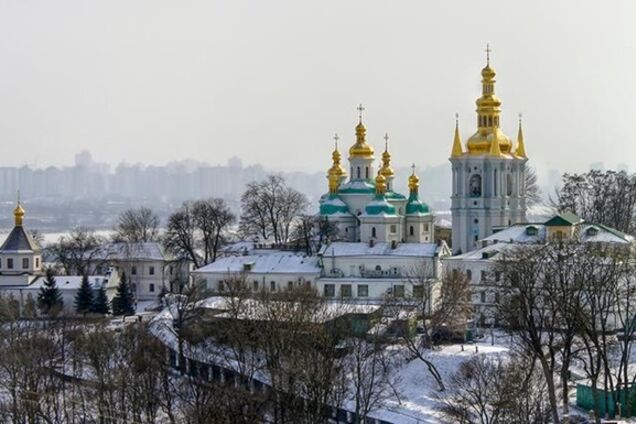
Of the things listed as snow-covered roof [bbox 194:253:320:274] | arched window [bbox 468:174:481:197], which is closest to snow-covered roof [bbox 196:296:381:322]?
snow-covered roof [bbox 194:253:320:274]

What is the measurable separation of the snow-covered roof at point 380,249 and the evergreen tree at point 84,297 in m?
6.01

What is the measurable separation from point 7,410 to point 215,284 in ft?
47.4

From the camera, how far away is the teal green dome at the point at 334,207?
41031mm

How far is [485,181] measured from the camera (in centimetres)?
3894

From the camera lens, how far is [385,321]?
2820 cm

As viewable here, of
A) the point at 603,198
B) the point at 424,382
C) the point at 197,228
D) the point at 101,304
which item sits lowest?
the point at 424,382

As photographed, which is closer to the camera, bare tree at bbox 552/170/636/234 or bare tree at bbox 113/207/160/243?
bare tree at bbox 552/170/636/234

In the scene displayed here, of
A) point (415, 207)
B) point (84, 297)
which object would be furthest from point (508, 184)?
point (84, 297)

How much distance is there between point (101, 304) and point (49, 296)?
53.0 inches

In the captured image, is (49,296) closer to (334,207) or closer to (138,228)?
(334,207)

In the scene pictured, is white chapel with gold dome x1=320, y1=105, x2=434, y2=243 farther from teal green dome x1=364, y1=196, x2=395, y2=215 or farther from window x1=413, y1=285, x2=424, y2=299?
window x1=413, y1=285, x2=424, y2=299

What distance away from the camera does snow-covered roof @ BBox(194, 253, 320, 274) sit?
36.6 meters

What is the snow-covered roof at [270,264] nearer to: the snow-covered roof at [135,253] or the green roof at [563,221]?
the snow-covered roof at [135,253]

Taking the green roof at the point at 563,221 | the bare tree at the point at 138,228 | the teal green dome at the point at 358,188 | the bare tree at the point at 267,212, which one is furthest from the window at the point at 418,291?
the bare tree at the point at 138,228
